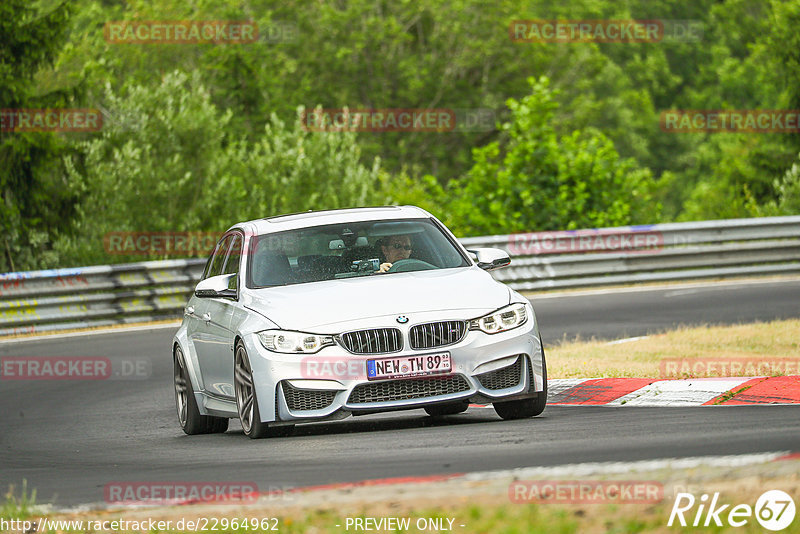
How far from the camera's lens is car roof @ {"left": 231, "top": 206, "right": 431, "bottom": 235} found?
34.6 ft

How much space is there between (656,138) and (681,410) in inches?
2998

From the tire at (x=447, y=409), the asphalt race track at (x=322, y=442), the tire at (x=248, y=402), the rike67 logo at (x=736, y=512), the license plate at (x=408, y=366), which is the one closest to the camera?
the rike67 logo at (x=736, y=512)

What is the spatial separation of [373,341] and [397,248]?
60.5 inches

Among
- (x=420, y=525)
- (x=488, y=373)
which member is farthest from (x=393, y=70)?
(x=420, y=525)

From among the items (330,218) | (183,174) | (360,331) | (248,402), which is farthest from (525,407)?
(183,174)

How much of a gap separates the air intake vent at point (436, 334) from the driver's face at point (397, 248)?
4.25 feet

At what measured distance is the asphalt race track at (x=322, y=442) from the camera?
23.0 feet

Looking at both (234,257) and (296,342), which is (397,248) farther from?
(296,342)

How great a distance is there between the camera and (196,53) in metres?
56.9

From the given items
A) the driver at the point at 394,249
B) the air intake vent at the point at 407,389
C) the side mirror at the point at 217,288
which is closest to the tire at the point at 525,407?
the air intake vent at the point at 407,389

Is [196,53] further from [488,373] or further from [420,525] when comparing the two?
[420,525]

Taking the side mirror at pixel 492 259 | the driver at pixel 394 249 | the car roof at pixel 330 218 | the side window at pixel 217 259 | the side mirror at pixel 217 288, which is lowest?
the side window at pixel 217 259

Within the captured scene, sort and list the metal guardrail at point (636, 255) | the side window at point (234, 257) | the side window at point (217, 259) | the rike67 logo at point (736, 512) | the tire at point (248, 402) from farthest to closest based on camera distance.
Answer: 1. the metal guardrail at point (636, 255)
2. the side window at point (217, 259)
3. the side window at point (234, 257)
4. the tire at point (248, 402)
5. the rike67 logo at point (736, 512)

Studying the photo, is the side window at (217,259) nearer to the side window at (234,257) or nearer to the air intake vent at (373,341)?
the side window at (234,257)
